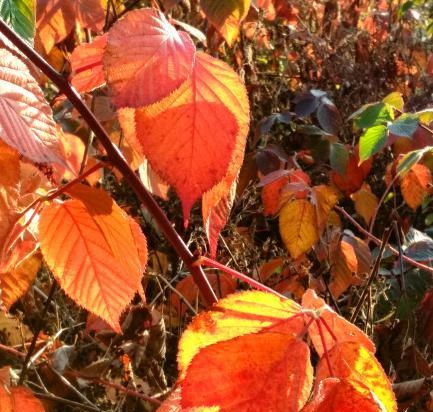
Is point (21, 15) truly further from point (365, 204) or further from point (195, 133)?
point (365, 204)

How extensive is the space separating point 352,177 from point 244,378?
118 centimetres

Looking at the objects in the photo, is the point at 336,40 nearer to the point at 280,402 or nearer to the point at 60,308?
the point at 60,308

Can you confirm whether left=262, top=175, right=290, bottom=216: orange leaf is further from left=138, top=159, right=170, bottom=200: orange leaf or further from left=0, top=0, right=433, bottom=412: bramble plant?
left=138, top=159, right=170, bottom=200: orange leaf

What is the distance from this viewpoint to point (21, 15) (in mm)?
680

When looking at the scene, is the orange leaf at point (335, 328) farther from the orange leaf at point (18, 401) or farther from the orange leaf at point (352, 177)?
the orange leaf at point (352, 177)

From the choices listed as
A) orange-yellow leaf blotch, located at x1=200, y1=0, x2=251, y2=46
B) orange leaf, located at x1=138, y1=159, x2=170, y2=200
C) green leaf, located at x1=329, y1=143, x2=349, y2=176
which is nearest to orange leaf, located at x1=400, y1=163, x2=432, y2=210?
green leaf, located at x1=329, y1=143, x2=349, y2=176

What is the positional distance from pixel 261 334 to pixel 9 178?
23 cm

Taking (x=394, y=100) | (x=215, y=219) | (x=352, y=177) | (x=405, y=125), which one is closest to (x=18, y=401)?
(x=215, y=219)

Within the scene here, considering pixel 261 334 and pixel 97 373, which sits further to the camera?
pixel 97 373

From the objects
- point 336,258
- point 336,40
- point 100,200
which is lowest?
point 336,40

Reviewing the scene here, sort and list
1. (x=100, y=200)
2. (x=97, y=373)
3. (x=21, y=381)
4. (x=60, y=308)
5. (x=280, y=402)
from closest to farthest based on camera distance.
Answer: (x=280, y=402) < (x=100, y=200) < (x=21, y=381) < (x=97, y=373) < (x=60, y=308)

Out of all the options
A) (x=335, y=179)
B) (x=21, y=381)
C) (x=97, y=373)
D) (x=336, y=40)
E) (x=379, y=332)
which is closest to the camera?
(x=21, y=381)

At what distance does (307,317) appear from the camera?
56 centimetres

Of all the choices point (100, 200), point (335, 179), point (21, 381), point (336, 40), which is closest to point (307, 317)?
point (100, 200)
